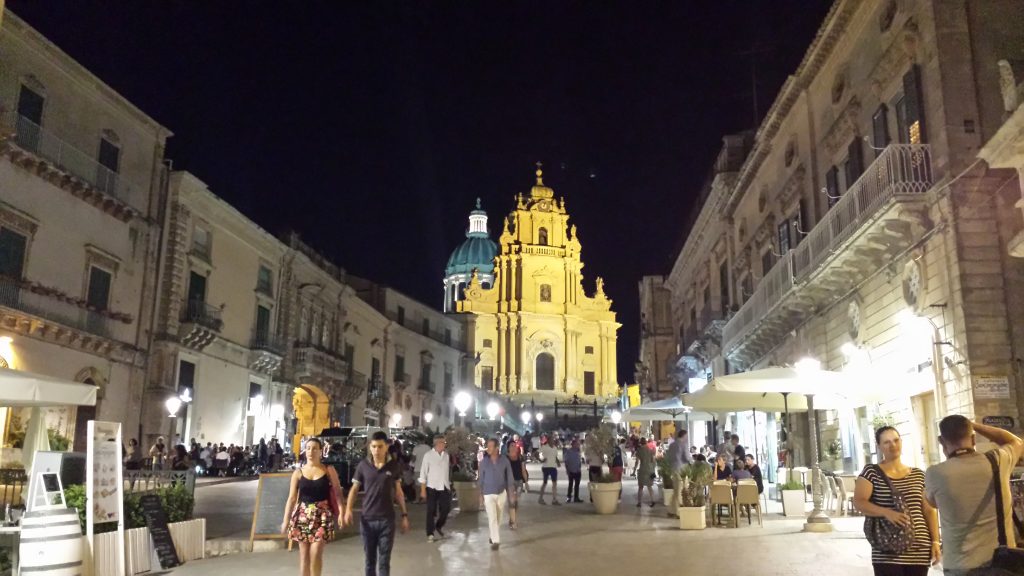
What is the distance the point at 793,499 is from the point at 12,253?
1919cm

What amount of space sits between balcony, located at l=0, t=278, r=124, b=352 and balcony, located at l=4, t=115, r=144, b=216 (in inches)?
122

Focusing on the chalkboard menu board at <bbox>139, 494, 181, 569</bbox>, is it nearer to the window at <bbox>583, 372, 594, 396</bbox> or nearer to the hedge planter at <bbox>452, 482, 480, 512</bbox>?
the hedge planter at <bbox>452, 482, 480, 512</bbox>

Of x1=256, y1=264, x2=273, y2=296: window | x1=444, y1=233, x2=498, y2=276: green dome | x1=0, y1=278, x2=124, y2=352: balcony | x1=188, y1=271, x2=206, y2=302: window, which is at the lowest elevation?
x1=0, y1=278, x2=124, y2=352: balcony

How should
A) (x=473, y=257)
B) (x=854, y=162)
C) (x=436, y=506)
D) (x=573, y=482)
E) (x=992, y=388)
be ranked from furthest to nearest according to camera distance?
(x=473, y=257), (x=573, y=482), (x=854, y=162), (x=436, y=506), (x=992, y=388)

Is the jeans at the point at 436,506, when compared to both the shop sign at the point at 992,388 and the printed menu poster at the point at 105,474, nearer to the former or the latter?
the printed menu poster at the point at 105,474

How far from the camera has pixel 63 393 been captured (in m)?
10.1

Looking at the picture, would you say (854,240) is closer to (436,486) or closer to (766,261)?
(436,486)

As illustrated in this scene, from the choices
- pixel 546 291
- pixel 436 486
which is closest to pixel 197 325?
pixel 436 486

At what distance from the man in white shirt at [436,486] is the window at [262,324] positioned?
21799 mm

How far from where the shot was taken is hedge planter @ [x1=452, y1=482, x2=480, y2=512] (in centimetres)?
1714

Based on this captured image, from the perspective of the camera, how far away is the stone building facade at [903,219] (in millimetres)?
12703

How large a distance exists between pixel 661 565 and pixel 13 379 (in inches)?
308

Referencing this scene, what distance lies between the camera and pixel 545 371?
77938 millimetres

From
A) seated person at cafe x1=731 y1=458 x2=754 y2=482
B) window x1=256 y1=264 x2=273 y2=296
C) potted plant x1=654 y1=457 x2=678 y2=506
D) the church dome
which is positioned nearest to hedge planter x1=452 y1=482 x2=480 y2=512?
potted plant x1=654 y1=457 x2=678 y2=506
